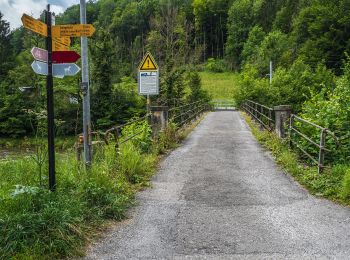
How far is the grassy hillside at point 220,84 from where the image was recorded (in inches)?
2864

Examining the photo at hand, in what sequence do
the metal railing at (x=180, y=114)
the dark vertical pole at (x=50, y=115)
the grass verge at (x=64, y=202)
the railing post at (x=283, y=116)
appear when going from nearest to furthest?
the grass verge at (x=64, y=202) → the dark vertical pole at (x=50, y=115) → the railing post at (x=283, y=116) → the metal railing at (x=180, y=114)

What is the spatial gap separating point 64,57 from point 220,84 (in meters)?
78.8

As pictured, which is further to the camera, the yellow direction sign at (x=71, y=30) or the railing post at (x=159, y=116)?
the railing post at (x=159, y=116)

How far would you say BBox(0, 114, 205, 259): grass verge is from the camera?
436 cm

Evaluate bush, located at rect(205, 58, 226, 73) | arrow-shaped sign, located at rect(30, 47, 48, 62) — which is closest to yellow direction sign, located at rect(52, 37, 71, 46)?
arrow-shaped sign, located at rect(30, 47, 48, 62)

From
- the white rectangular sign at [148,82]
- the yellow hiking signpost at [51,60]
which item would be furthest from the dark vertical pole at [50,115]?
the white rectangular sign at [148,82]

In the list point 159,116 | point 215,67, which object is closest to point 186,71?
point 159,116

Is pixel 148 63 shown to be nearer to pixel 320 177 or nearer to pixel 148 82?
pixel 148 82

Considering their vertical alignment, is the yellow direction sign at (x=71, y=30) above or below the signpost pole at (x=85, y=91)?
above

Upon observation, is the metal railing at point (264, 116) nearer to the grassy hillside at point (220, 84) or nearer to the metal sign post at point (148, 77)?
the metal sign post at point (148, 77)

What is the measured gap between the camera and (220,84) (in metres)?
83.1

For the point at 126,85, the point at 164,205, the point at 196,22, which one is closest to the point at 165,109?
the point at 164,205

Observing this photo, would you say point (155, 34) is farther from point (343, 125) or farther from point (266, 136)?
point (343, 125)

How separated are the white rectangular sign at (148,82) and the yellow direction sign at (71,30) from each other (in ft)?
19.7
